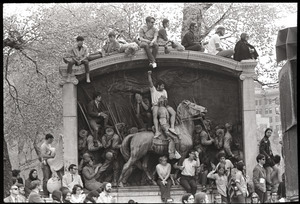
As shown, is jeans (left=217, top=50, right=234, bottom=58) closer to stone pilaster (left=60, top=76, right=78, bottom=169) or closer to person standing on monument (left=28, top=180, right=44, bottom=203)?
stone pilaster (left=60, top=76, right=78, bottom=169)

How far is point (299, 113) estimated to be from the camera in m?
15.8

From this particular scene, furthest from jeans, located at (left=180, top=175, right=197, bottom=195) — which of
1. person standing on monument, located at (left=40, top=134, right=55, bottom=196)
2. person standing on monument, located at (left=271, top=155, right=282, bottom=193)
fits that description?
person standing on monument, located at (left=40, top=134, right=55, bottom=196)

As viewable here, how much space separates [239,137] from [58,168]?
16.4 feet

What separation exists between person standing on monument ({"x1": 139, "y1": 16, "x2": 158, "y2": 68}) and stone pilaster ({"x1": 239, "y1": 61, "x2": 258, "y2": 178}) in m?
2.40

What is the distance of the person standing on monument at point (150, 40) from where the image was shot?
85.3 feet

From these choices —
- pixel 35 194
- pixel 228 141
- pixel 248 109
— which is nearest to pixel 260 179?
pixel 228 141

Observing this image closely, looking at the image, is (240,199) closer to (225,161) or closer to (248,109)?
(225,161)

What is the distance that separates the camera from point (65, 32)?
3619 centimetres

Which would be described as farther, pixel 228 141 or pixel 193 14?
pixel 193 14

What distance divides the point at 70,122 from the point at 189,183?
144 inches

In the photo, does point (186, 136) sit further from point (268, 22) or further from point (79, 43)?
point (268, 22)

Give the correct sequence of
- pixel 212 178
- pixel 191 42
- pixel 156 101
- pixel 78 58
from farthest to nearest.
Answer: pixel 191 42, pixel 78 58, pixel 156 101, pixel 212 178

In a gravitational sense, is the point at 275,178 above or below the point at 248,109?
below

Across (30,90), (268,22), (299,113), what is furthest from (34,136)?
(299,113)
